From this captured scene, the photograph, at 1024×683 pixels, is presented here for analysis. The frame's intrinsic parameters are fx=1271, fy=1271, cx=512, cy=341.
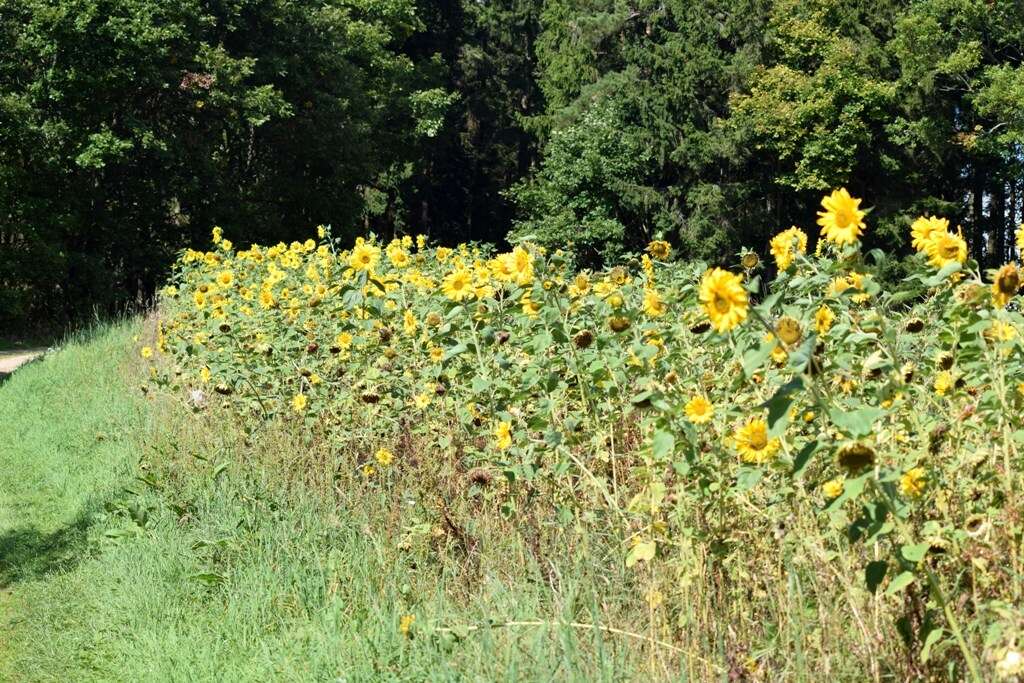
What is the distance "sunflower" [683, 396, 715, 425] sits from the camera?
3.43m

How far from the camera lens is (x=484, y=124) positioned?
45.7m

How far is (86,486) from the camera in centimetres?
737

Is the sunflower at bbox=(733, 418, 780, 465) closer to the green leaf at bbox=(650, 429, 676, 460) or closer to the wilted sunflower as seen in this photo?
the green leaf at bbox=(650, 429, 676, 460)

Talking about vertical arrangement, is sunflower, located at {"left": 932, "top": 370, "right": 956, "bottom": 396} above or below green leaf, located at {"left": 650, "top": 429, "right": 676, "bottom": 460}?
below

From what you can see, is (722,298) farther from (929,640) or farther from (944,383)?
(944,383)

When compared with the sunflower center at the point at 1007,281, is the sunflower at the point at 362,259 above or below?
below

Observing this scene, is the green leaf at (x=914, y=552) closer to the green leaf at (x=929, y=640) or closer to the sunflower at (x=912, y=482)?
the green leaf at (x=929, y=640)

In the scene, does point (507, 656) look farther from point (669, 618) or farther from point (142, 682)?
point (142, 682)

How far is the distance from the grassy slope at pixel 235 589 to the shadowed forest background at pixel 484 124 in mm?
16396

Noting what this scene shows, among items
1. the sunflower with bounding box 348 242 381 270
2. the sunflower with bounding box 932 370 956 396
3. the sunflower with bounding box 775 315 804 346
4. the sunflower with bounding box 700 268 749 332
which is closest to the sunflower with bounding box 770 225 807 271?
the sunflower with bounding box 932 370 956 396

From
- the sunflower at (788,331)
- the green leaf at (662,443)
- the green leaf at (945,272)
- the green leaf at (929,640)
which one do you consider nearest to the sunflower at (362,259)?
the green leaf at (662,443)

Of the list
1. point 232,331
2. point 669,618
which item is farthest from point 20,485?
point 669,618

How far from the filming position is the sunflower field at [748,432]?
2.90 meters

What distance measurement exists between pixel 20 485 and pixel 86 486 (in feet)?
2.89
